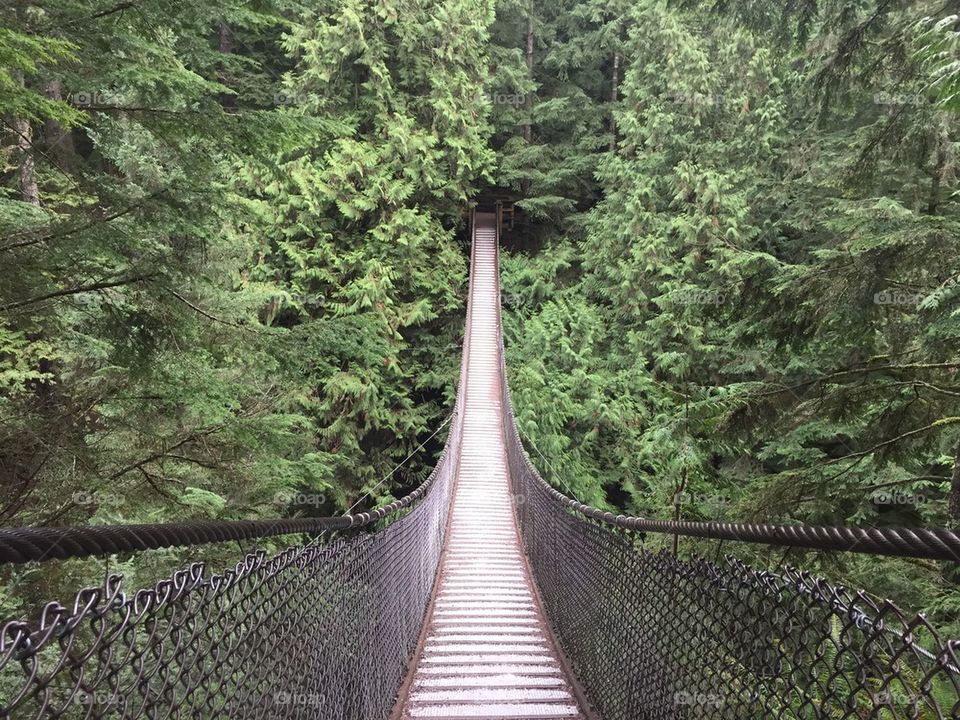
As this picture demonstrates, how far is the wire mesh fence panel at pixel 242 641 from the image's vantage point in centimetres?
68

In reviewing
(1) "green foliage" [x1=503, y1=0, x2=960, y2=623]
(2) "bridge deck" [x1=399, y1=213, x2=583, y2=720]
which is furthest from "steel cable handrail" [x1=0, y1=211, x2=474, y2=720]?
(1) "green foliage" [x1=503, y1=0, x2=960, y2=623]

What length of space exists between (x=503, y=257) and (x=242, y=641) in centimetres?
1374

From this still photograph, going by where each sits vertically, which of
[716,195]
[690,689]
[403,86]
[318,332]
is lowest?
[690,689]

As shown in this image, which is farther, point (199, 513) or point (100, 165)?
point (100, 165)

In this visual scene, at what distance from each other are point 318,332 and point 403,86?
10.7 metres

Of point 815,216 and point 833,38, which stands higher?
point 833,38

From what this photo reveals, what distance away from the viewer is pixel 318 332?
10.8 ft

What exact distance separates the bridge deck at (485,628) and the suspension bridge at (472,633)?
0.6 inches

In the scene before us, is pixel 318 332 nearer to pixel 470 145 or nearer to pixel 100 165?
pixel 100 165

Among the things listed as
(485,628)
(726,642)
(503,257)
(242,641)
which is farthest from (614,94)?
(242,641)

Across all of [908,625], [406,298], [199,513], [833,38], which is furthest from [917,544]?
[406,298]

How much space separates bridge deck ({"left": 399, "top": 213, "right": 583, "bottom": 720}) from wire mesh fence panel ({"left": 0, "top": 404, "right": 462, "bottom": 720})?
31 cm

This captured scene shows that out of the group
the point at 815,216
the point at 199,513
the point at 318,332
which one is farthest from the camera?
the point at 815,216

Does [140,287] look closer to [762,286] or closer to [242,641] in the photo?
[242,641]
